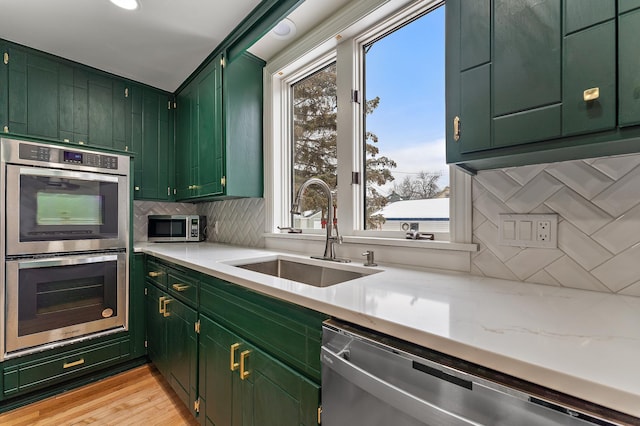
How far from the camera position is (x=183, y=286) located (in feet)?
5.48

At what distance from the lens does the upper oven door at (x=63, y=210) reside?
175 centimetres

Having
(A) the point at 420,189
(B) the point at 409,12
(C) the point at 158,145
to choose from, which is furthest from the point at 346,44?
(C) the point at 158,145

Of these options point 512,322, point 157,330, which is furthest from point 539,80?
point 157,330

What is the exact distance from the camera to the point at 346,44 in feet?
5.84

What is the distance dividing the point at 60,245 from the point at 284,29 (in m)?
2.06

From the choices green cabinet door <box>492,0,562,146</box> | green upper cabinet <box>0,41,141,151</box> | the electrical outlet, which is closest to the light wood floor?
green upper cabinet <box>0,41,141,151</box>

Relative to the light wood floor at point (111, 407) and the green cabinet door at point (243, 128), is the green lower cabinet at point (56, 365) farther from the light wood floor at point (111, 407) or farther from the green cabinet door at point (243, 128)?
the green cabinet door at point (243, 128)

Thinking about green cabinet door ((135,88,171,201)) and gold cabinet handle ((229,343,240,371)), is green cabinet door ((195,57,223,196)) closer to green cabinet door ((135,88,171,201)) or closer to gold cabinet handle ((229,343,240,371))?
green cabinet door ((135,88,171,201))

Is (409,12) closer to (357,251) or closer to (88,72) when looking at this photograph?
(357,251)

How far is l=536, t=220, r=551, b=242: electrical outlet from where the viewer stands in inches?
39.2

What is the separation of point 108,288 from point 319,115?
198cm

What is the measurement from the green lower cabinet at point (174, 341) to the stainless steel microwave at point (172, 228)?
2.01ft

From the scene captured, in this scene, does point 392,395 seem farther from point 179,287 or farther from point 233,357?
point 179,287

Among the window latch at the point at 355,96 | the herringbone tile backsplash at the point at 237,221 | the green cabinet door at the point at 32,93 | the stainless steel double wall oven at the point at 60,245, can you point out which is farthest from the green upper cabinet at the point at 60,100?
the window latch at the point at 355,96
